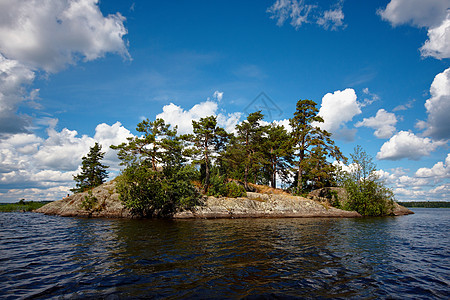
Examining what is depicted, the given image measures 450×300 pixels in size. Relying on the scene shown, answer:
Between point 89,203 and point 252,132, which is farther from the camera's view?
point 252,132

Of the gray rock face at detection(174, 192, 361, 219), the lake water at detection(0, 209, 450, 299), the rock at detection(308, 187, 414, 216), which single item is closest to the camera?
the lake water at detection(0, 209, 450, 299)

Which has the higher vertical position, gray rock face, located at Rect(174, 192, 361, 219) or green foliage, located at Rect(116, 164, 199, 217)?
green foliage, located at Rect(116, 164, 199, 217)

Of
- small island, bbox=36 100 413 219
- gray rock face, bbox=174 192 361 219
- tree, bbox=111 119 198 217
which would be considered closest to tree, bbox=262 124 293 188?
small island, bbox=36 100 413 219

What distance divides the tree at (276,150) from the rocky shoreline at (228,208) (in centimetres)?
1446

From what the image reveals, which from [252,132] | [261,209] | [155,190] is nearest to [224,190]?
[261,209]

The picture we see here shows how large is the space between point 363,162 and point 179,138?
122ft

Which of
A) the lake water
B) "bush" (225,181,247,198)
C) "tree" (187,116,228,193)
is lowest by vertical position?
the lake water

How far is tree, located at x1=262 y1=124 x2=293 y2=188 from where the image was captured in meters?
50.2

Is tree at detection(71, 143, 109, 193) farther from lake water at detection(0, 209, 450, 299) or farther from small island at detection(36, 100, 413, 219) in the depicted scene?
lake water at detection(0, 209, 450, 299)

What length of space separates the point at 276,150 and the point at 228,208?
73.7 feet

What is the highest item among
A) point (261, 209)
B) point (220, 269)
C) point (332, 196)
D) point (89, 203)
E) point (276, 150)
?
point (276, 150)

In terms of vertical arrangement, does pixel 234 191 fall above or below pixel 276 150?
below

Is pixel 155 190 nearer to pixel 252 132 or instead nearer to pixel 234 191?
pixel 234 191

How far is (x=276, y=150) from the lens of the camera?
166 feet
